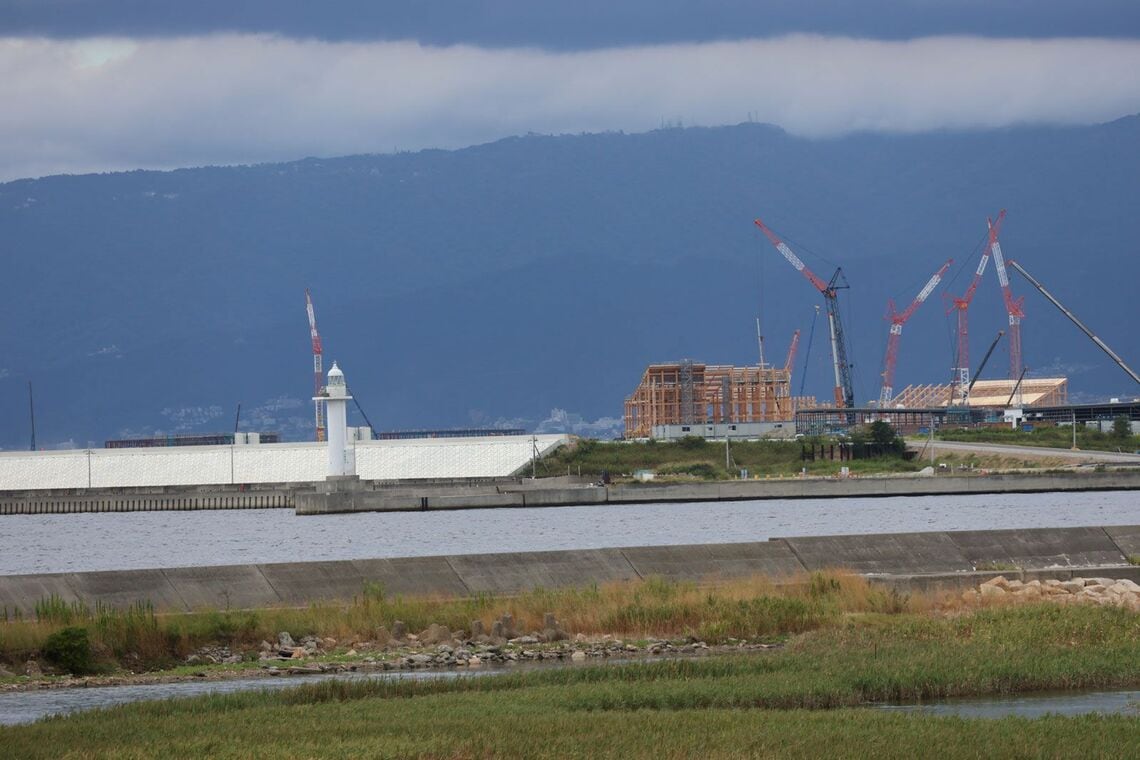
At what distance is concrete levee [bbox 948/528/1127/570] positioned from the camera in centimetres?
3706

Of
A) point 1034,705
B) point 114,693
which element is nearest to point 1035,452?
point 1034,705

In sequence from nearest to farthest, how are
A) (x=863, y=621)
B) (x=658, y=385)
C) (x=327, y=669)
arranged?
(x=327, y=669) < (x=863, y=621) < (x=658, y=385)

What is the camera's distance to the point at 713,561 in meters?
34.2

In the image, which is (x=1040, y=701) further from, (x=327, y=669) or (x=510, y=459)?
(x=510, y=459)

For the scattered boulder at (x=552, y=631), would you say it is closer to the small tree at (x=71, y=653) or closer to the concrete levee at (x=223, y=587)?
the concrete levee at (x=223, y=587)

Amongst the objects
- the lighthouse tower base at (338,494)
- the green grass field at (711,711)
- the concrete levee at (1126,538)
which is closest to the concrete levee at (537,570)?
the green grass field at (711,711)

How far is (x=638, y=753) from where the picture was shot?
54.8 ft

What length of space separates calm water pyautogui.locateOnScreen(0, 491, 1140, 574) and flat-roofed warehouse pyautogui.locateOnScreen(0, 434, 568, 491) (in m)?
23.5

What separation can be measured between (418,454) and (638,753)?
401 feet

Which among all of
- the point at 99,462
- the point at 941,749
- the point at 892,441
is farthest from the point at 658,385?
the point at 941,749

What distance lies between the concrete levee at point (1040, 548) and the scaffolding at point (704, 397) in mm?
120730

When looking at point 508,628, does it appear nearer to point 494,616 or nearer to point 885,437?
point 494,616

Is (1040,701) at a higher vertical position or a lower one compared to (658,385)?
lower

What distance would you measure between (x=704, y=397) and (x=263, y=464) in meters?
47.0
